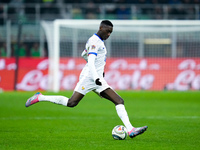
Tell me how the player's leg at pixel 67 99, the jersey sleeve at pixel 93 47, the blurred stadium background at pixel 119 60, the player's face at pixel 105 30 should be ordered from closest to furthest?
the jersey sleeve at pixel 93 47 < the player's face at pixel 105 30 < the player's leg at pixel 67 99 < the blurred stadium background at pixel 119 60

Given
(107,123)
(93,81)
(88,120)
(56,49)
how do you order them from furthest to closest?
(56,49) < (88,120) < (107,123) < (93,81)

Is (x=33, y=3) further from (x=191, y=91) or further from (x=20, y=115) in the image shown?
(x=20, y=115)

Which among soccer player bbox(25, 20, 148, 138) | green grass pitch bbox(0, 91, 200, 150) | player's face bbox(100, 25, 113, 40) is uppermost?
player's face bbox(100, 25, 113, 40)

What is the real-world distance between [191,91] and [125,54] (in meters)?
3.98

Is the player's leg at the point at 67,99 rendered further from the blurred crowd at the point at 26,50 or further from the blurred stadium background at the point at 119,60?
the blurred crowd at the point at 26,50

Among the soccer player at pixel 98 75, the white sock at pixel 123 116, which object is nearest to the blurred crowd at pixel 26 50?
the soccer player at pixel 98 75

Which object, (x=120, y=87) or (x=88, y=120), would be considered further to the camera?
(x=120, y=87)

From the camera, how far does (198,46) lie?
77.6 ft

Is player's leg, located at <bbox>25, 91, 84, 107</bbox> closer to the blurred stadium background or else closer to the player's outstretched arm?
the player's outstretched arm

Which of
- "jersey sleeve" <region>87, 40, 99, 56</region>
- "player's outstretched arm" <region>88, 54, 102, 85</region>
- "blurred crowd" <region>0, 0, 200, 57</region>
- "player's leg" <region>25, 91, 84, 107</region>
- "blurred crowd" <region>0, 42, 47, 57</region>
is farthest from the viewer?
"blurred crowd" <region>0, 0, 200, 57</region>

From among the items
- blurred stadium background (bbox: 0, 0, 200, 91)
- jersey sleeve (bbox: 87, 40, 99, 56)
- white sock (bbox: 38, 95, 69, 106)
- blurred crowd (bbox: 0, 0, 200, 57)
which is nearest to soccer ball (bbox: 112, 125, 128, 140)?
white sock (bbox: 38, 95, 69, 106)

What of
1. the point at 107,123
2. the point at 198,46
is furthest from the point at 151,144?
the point at 198,46

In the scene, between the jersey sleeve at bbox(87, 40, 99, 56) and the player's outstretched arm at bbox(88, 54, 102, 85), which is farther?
the jersey sleeve at bbox(87, 40, 99, 56)

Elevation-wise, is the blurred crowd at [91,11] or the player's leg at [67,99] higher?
the blurred crowd at [91,11]
